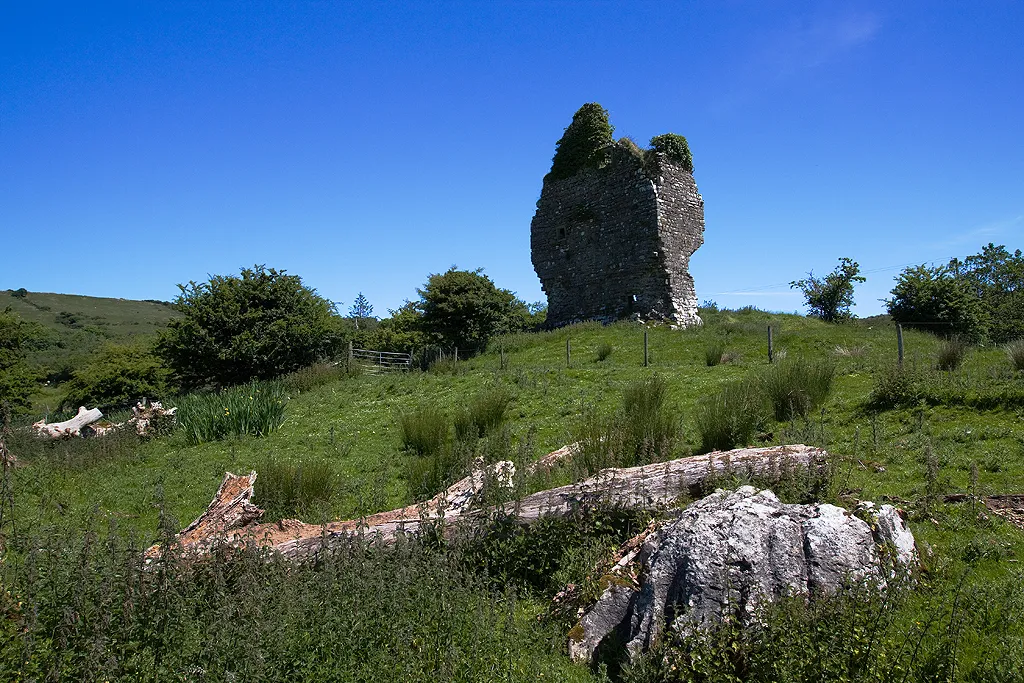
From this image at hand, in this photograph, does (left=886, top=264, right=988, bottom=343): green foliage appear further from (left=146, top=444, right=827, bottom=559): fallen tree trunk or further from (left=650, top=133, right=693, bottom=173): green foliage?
(left=146, top=444, right=827, bottom=559): fallen tree trunk

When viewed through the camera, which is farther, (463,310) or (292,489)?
(463,310)

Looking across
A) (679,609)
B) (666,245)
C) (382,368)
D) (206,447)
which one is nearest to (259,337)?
(382,368)

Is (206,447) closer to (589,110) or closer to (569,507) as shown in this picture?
(569,507)

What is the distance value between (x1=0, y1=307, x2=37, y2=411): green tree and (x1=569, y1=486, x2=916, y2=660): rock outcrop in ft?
75.9

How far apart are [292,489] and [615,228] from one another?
21.0 m

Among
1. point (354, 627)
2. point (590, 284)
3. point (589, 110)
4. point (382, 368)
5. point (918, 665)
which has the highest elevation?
point (589, 110)

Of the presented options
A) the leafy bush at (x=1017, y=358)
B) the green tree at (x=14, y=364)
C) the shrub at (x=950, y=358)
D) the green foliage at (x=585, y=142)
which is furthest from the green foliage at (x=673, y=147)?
the green tree at (x=14, y=364)

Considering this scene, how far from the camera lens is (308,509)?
757 centimetres

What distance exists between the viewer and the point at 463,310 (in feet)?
84.9

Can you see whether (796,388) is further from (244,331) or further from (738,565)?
(244,331)

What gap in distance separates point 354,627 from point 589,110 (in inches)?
1083

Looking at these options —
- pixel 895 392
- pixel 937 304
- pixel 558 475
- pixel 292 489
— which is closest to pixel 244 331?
pixel 292 489

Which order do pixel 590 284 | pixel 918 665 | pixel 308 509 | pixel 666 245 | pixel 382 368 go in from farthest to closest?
pixel 590 284
pixel 666 245
pixel 382 368
pixel 308 509
pixel 918 665

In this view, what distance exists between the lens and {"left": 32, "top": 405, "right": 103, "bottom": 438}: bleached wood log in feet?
47.6
